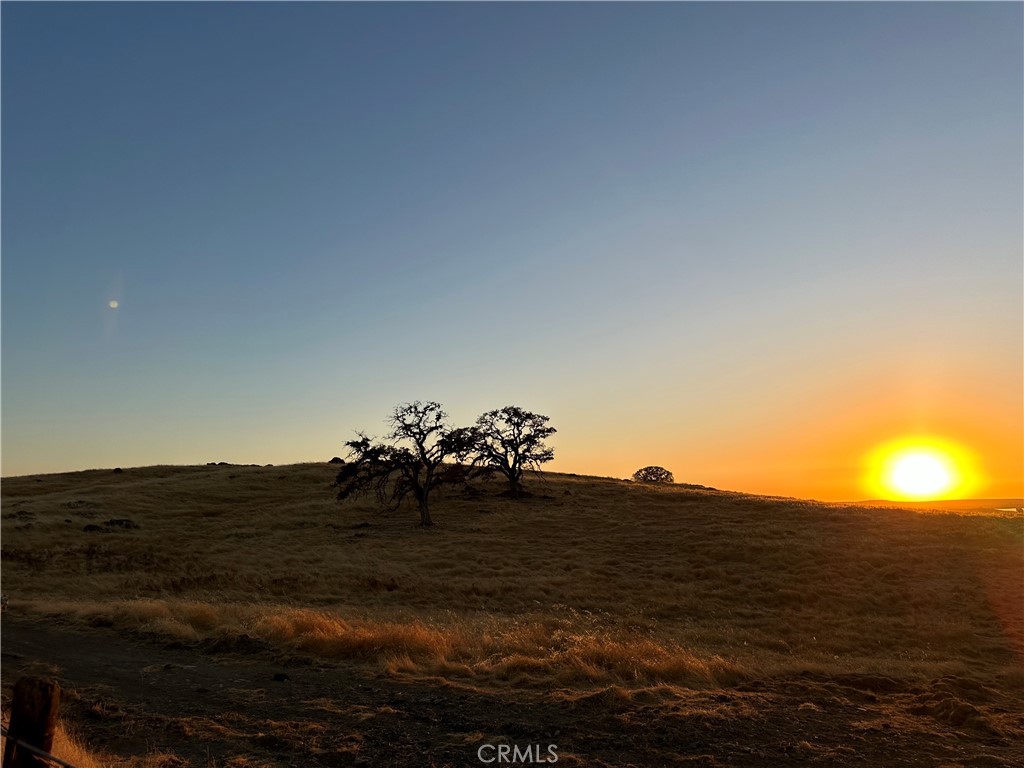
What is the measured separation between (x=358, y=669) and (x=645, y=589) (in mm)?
16987

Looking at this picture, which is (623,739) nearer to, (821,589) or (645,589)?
(645,589)

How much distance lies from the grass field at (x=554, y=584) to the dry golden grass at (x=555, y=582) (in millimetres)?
106

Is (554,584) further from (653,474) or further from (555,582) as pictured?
(653,474)

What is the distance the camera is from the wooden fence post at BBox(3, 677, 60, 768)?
486 centimetres

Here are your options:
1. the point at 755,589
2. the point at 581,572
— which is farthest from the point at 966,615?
the point at 581,572

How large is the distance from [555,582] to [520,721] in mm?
19020

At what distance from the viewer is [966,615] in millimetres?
22609

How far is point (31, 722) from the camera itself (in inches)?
193

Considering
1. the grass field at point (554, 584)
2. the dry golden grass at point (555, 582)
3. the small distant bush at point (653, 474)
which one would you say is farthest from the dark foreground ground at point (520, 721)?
the small distant bush at point (653, 474)

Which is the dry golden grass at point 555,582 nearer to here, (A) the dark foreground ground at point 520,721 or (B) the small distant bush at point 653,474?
(A) the dark foreground ground at point 520,721

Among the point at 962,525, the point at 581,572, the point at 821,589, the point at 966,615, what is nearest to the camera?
the point at 966,615

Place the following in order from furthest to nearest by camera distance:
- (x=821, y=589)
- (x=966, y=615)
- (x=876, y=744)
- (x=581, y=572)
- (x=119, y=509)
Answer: (x=119, y=509) < (x=581, y=572) < (x=821, y=589) < (x=966, y=615) < (x=876, y=744)

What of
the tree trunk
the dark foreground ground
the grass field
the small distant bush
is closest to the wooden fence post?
the dark foreground ground

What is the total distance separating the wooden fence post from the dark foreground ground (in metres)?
3.28
